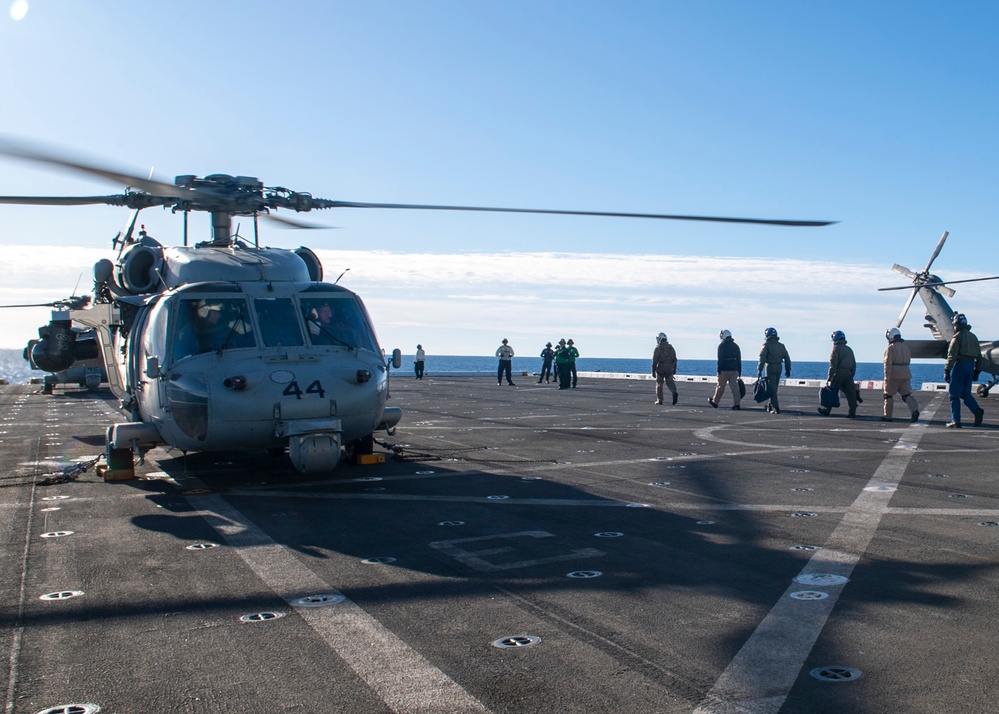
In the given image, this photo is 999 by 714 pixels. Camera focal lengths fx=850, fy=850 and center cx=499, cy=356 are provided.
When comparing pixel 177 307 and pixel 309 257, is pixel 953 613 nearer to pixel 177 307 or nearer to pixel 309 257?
pixel 177 307

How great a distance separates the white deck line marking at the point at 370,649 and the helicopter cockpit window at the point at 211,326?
388 centimetres

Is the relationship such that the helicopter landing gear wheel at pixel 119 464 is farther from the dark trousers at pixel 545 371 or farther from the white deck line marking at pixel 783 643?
the dark trousers at pixel 545 371

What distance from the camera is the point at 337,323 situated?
423 inches

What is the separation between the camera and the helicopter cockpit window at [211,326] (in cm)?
995

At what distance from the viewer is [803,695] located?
3.77 m

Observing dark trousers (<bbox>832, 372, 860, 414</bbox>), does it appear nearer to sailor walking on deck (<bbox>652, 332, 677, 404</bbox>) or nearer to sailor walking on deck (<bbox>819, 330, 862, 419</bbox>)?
sailor walking on deck (<bbox>819, 330, 862, 419</bbox>)

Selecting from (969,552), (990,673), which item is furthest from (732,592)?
(969,552)

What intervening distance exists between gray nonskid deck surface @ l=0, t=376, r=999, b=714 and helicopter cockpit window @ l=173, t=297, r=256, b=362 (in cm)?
166

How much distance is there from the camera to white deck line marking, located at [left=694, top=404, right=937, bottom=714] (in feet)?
12.2

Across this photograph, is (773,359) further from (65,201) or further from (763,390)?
(65,201)

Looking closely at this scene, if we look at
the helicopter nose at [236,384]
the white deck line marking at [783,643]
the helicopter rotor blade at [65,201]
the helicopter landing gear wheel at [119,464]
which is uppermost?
the helicopter rotor blade at [65,201]

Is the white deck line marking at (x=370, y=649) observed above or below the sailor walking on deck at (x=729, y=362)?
below

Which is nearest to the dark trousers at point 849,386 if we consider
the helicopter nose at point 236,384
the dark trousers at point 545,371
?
the helicopter nose at point 236,384

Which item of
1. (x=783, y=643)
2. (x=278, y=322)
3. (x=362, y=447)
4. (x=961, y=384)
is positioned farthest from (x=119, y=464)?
(x=961, y=384)
